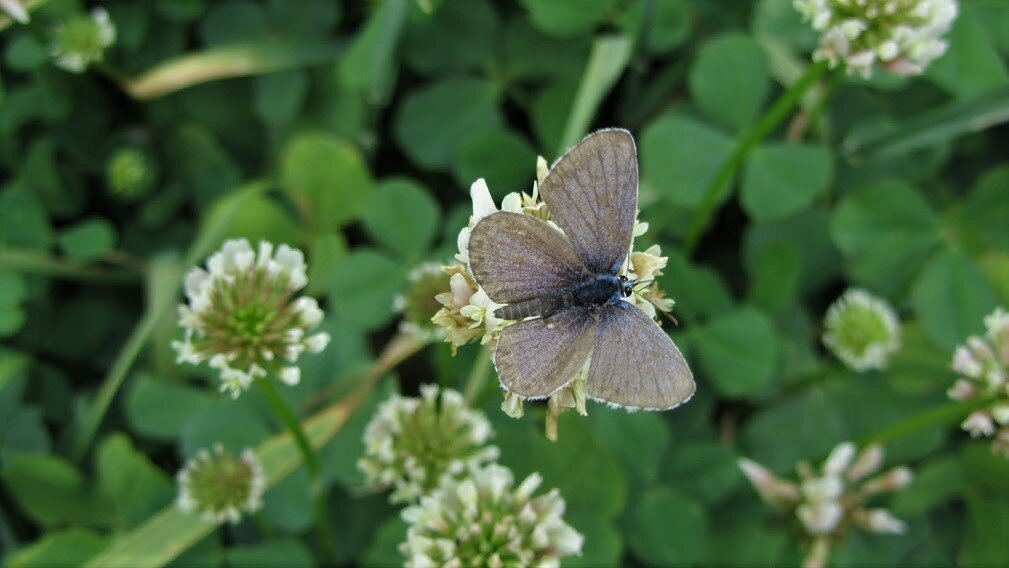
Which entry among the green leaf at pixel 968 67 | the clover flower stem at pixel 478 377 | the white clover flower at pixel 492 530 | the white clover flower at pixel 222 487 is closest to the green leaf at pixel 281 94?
the clover flower stem at pixel 478 377

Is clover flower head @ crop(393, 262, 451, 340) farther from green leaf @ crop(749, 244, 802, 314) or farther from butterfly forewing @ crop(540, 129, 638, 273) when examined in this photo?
green leaf @ crop(749, 244, 802, 314)

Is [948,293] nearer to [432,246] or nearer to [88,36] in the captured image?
[432,246]

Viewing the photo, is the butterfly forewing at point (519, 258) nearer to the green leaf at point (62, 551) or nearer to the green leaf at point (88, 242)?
the green leaf at point (62, 551)

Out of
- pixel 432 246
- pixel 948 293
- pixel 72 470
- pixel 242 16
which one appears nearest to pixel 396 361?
pixel 432 246

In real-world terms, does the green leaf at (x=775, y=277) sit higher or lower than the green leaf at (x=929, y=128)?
lower

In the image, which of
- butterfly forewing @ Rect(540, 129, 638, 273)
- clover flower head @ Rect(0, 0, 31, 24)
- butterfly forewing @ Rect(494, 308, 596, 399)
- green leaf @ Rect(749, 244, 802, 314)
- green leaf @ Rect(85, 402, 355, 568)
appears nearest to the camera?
butterfly forewing @ Rect(494, 308, 596, 399)

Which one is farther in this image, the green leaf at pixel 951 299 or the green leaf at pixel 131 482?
the green leaf at pixel 951 299

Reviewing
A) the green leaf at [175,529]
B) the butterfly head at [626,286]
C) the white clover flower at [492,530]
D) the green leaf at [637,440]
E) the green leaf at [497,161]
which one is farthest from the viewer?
the green leaf at [497,161]

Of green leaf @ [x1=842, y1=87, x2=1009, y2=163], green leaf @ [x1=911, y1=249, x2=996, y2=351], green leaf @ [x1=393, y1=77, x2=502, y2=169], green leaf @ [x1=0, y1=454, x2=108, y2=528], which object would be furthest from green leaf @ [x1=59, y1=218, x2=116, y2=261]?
green leaf @ [x1=911, y1=249, x2=996, y2=351]
